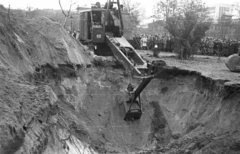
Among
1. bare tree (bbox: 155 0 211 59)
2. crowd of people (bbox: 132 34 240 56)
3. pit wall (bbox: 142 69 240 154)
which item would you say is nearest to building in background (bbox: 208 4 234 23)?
crowd of people (bbox: 132 34 240 56)

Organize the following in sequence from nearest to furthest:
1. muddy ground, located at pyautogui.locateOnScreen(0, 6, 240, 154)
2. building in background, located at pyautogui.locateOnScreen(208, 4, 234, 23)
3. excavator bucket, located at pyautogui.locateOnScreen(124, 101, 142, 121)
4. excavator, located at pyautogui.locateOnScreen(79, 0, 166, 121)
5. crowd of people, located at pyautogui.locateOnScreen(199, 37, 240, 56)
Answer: muddy ground, located at pyautogui.locateOnScreen(0, 6, 240, 154) < excavator bucket, located at pyautogui.locateOnScreen(124, 101, 142, 121) < excavator, located at pyautogui.locateOnScreen(79, 0, 166, 121) < crowd of people, located at pyautogui.locateOnScreen(199, 37, 240, 56) < building in background, located at pyautogui.locateOnScreen(208, 4, 234, 23)

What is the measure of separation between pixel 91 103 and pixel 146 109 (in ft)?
7.73

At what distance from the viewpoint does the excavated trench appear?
8.92 m

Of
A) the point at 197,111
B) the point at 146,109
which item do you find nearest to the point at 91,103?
the point at 146,109

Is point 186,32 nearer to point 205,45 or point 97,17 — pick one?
point 205,45

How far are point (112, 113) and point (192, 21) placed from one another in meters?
12.2

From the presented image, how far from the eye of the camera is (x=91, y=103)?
11.5 m

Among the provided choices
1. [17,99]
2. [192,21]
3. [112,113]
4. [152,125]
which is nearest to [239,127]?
[152,125]

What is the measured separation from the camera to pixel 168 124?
37.7ft

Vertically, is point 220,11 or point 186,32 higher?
point 220,11

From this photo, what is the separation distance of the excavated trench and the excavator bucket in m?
0.22

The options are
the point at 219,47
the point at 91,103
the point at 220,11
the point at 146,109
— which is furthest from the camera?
the point at 220,11

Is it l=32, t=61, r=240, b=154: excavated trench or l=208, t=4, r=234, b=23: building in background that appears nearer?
l=32, t=61, r=240, b=154: excavated trench

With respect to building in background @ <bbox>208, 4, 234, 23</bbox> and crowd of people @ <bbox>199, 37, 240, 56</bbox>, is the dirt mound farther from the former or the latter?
building in background @ <bbox>208, 4, 234, 23</bbox>
